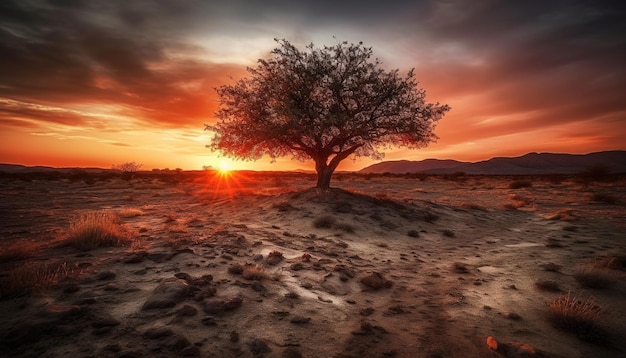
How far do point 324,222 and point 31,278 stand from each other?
10.2 m

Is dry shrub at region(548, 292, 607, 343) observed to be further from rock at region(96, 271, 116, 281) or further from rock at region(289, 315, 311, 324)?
rock at region(96, 271, 116, 281)

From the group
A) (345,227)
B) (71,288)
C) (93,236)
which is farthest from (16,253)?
(345,227)

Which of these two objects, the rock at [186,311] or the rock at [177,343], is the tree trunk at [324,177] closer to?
the rock at [186,311]

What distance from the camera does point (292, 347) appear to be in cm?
456

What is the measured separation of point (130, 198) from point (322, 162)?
16.7 meters

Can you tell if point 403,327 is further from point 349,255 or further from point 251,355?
point 349,255

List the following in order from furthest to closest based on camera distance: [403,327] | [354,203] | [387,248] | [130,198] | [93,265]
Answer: [130,198]
[354,203]
[387,248]
[93,265]
[403,327]

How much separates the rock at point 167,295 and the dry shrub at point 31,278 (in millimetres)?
1881

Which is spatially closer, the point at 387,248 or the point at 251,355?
the point at 251,355

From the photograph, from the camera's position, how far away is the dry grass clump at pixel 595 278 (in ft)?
23.6

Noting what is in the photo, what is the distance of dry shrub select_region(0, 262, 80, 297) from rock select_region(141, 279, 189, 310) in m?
1.88

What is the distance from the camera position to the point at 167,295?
5371mm

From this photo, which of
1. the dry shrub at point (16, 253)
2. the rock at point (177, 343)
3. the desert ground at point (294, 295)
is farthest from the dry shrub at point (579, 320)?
the dry shrub at point (16, 253)

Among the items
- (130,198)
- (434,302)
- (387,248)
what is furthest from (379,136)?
(130,198)
